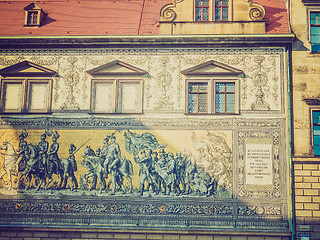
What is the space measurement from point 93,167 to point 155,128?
7.07 ft

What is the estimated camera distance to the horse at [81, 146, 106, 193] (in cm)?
1452

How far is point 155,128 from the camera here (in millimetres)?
14648

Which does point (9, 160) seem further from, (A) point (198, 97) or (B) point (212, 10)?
(B) point (212, 10)

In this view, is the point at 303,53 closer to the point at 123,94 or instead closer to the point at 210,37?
the point at 210,37

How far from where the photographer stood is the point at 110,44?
15.3m

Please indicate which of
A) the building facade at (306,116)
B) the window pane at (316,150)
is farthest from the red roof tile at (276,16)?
the window pane at (316,150)

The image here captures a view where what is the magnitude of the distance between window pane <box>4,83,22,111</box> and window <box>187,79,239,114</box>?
5.23 meters

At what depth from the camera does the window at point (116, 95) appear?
1495 cm

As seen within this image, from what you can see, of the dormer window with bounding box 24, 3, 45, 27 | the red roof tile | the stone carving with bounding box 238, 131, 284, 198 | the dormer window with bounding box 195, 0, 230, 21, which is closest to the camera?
the stone carving with bounding box 238, 131, 284, 198

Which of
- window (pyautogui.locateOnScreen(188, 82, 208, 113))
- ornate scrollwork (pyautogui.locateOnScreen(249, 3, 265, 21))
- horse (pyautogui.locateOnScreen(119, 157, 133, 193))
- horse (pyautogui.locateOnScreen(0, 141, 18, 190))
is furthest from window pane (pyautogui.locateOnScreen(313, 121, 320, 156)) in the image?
horse (pyautogui.locateOnScreen(0, 141, 18, 190))

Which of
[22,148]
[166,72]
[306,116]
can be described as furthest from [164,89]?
[22,148]

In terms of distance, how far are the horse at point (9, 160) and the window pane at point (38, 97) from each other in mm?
1325

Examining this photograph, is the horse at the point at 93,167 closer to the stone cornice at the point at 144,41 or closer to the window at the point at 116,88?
the window at the point at 116,88

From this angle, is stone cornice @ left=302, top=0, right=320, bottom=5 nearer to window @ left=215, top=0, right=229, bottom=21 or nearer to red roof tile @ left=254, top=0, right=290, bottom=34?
red roof tile @ left=254, top=0, right=290, bottom=34
